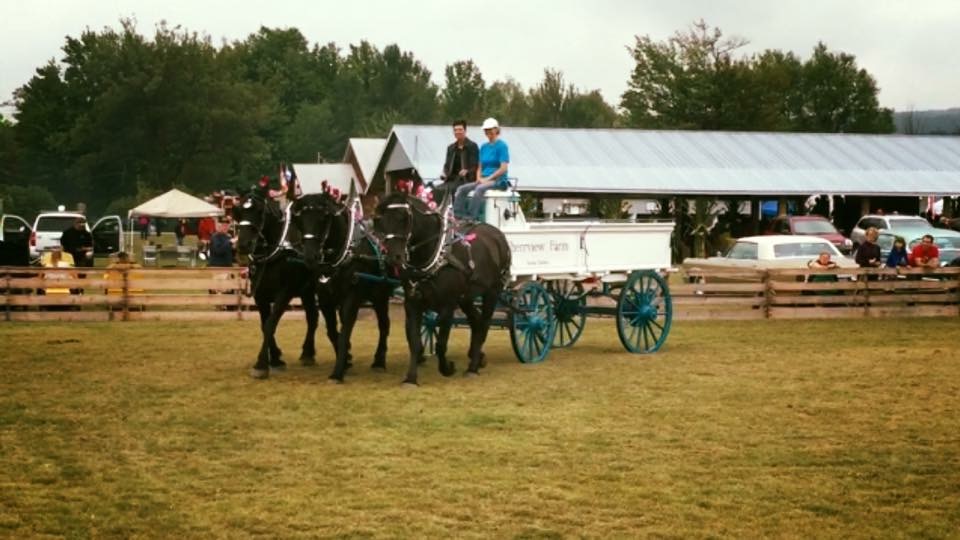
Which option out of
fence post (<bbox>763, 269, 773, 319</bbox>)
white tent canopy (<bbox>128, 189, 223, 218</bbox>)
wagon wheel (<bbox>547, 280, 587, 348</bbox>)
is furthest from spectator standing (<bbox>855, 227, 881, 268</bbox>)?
white tent canopy (<bbox>128, 189, 223, 218</bbox>)

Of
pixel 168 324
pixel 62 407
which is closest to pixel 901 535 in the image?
pixel 62 407

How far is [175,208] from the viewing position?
149ft

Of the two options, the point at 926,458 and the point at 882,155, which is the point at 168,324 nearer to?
the point at 926,458

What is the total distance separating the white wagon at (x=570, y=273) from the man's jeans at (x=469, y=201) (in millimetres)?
106

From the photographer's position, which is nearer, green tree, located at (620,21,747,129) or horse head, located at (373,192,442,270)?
horse head, located at (373,192,442,270)

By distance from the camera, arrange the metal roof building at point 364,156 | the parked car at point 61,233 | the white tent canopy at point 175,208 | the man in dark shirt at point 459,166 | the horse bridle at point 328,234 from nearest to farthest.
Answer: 1. the horse bridle at point 328,234
2. the man in dark shirt at point 459,166
3. the parked car at point 61,233
4. the white tent canopy at point 175,208
5. the metal roof building at point 364,156

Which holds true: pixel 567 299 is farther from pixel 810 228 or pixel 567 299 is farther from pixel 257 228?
pixel 810 228

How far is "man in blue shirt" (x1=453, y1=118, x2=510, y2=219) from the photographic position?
→ 1562cm

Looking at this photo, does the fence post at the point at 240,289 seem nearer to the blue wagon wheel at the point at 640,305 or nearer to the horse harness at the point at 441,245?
the blue wagon wheel at the point at 640,305

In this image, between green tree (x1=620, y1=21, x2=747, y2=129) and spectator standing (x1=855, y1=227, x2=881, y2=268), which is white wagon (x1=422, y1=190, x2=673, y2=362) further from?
green tree (x1=620, y1=21, x2=747, y2=129)

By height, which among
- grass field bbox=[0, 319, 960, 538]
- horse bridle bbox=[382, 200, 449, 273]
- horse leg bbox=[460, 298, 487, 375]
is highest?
horse bridle bbox=[382, 200, 449, 273]

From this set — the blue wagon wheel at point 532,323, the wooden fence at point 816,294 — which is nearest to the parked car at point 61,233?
the wooden fence at point 816,294

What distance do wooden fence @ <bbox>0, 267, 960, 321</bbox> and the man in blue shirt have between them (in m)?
7.45

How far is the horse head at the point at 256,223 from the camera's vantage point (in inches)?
561
